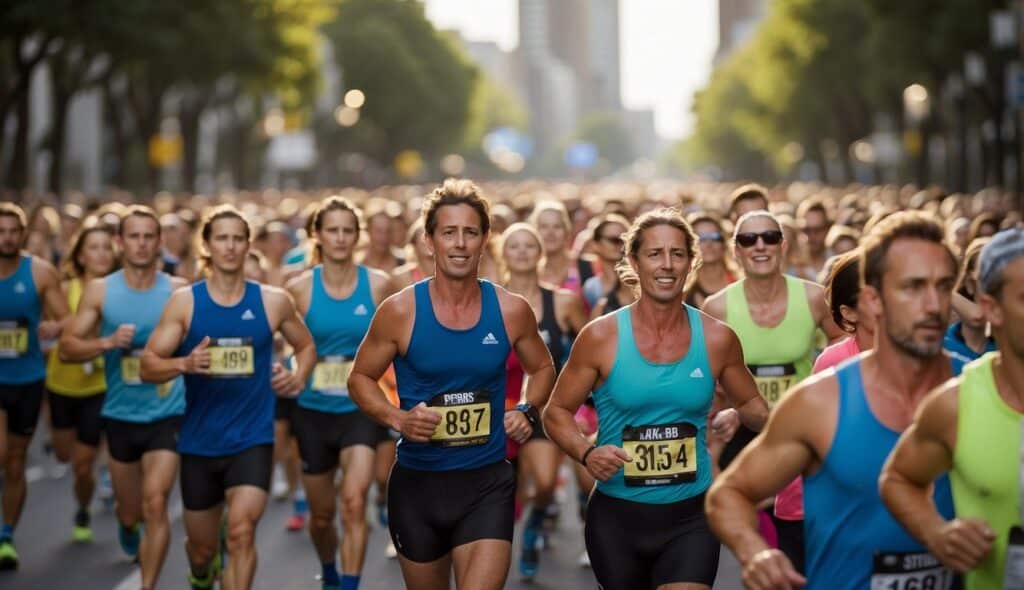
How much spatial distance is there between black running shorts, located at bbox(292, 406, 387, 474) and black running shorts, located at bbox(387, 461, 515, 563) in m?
2.86

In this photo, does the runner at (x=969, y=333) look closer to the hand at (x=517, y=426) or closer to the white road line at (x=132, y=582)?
the hand at (x=517, y=426)

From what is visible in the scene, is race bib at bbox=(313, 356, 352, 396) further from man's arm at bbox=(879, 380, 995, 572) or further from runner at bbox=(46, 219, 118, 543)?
man's arm at bbox=(879, 380, 995, 572)

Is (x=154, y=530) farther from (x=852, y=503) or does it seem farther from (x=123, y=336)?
(x=852, y=503)

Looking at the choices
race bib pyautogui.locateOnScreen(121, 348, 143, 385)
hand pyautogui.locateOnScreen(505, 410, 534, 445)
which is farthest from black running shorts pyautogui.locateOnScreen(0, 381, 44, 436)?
hand pyautogui.locateOnScreen(505, 410, 534, 445)

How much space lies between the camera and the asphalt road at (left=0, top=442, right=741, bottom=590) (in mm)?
10172

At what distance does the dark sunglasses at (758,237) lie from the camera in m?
8.51

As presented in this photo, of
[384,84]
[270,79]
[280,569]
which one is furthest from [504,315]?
[384,84]

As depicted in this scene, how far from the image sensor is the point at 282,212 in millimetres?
22891

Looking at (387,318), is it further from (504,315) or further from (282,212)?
(282,212)

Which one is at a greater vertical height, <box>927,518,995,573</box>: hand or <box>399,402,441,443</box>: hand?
<box>399,402,441,443</box>: hand

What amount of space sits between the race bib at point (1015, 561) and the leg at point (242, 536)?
4.46m

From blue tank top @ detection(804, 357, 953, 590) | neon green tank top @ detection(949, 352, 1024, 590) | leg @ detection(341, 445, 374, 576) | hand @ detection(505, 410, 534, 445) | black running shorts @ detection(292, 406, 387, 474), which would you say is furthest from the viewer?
black running shorts @ detection(292, 406, 387, 474)

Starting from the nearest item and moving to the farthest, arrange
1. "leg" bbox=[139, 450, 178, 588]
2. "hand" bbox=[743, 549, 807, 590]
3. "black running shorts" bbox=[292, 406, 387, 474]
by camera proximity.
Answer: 1. "hand" bbox=[743, 549, 807, 590]
2. "leg" bbox=[139, 450, 178, 588]
3. "black running shorts" bbox=[292, 406, 387, 474]

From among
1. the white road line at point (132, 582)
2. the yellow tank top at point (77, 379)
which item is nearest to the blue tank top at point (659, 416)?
the white road line at point (132, 582)
